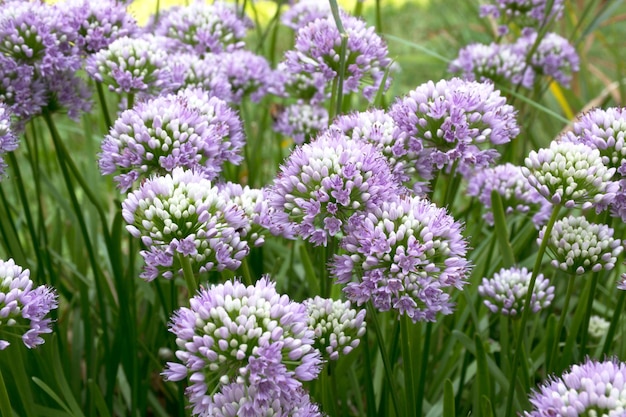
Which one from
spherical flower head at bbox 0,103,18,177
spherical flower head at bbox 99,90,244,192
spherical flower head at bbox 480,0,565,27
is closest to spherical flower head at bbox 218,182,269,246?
spherical flower head at bbox 99,90,244,192

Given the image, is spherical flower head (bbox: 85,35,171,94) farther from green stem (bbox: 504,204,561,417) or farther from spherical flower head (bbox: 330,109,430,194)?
green stem (bbox: 504,204,561,417)

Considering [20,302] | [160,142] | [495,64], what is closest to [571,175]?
[160,142]

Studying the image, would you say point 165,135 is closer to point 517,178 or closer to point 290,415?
point 290,415

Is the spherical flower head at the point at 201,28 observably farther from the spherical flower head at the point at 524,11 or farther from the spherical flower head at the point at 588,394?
the spherical flower head at the point at 588,394

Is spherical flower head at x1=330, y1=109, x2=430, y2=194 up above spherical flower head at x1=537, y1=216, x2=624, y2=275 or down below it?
above

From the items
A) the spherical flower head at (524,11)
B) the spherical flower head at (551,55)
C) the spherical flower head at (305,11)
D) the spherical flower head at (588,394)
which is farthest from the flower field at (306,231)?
the spherical flower head at (305,11)

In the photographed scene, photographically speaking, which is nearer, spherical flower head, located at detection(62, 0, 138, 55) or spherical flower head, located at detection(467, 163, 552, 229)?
spherical flower head, located at detection(62, 0, 138, 55)
